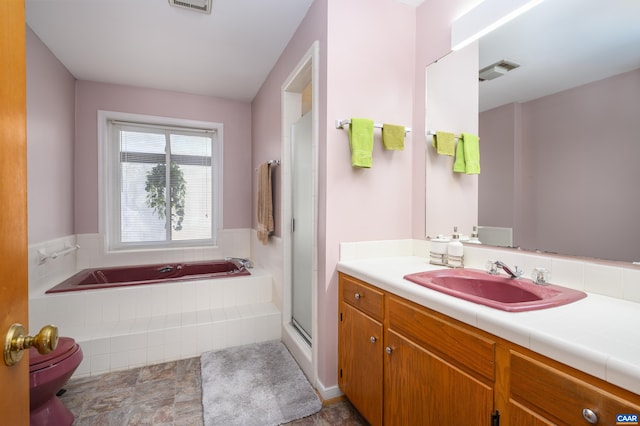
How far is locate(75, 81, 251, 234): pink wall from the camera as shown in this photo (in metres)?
3.21

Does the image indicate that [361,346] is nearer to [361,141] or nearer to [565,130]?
[361,141]

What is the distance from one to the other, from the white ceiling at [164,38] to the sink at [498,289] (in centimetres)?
194

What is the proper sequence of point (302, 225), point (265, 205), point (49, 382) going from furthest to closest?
point (265, 205) → point (302, 225) → point (49, 382)

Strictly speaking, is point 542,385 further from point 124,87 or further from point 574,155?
point 124,87

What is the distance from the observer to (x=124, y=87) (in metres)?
3.35

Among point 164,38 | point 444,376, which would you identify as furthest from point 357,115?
point 164,38

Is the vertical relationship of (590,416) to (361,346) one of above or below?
above

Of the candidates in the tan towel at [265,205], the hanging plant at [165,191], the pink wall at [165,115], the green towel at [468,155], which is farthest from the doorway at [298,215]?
the hanging plant at [165,191]

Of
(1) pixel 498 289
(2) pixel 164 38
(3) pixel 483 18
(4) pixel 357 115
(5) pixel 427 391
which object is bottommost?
(5) pixel 427 391

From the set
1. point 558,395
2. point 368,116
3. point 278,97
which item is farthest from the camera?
point 278,97

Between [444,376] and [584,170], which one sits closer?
[444,376]

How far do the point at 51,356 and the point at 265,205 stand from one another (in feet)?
6.07

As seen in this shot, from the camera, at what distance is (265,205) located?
296 centimetres

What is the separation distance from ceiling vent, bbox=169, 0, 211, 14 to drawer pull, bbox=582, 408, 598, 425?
265 cm
